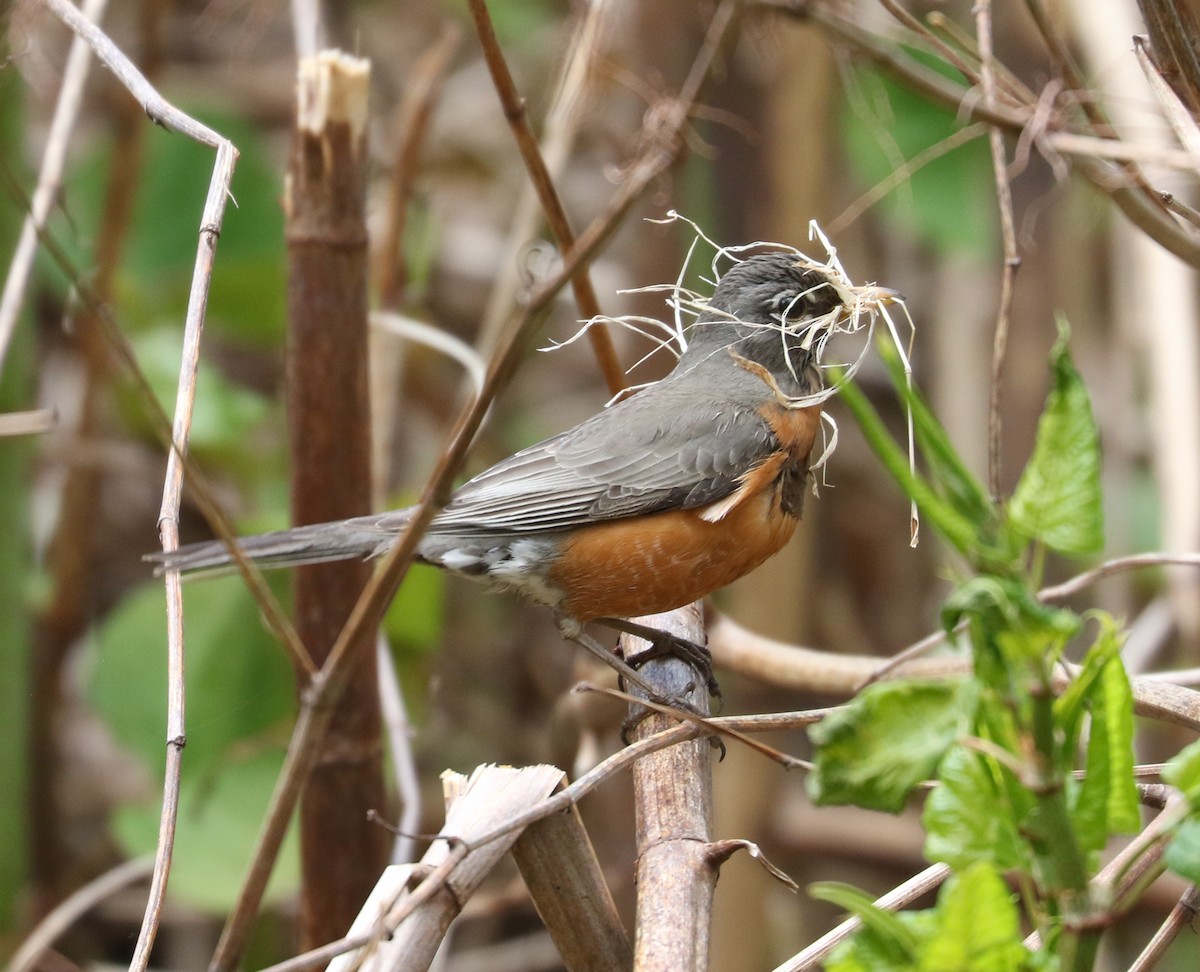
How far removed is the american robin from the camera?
274 cm

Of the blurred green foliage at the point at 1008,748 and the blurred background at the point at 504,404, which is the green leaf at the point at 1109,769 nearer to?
the blurred green foliage at the point at 1008,748

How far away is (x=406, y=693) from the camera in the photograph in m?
3.98

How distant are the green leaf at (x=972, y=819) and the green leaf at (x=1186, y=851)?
Result: 0.11 meters

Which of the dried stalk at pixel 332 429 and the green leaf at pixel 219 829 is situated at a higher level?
the dried stalk at pixel 332 429

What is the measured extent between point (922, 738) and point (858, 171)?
484cm

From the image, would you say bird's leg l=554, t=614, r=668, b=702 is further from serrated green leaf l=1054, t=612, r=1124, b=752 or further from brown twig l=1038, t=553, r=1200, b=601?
serrated green leaf l=1054, t=612, r=1124, b=752

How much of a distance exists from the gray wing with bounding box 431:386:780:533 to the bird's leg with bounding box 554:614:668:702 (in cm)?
24

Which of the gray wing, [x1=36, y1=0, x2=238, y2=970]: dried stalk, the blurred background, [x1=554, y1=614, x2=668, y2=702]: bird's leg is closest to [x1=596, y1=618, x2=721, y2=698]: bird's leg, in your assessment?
[x1=554, y1=614, x2=668, y2=702]: bird's leg

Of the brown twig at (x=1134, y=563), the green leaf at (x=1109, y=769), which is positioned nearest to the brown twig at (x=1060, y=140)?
the brown twig at (x=1134, y=563)

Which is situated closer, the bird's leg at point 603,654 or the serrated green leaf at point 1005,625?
the serrated green leaf at point 1005,625

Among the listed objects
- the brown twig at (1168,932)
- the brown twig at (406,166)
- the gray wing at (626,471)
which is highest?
the brown twig at (406,166)

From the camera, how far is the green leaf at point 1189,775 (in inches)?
40.4

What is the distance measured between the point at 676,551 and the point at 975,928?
68.8 inches

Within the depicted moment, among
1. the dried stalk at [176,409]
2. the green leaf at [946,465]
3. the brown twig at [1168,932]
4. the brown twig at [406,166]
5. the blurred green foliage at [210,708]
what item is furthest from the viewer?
the brown twig at [406,166]
